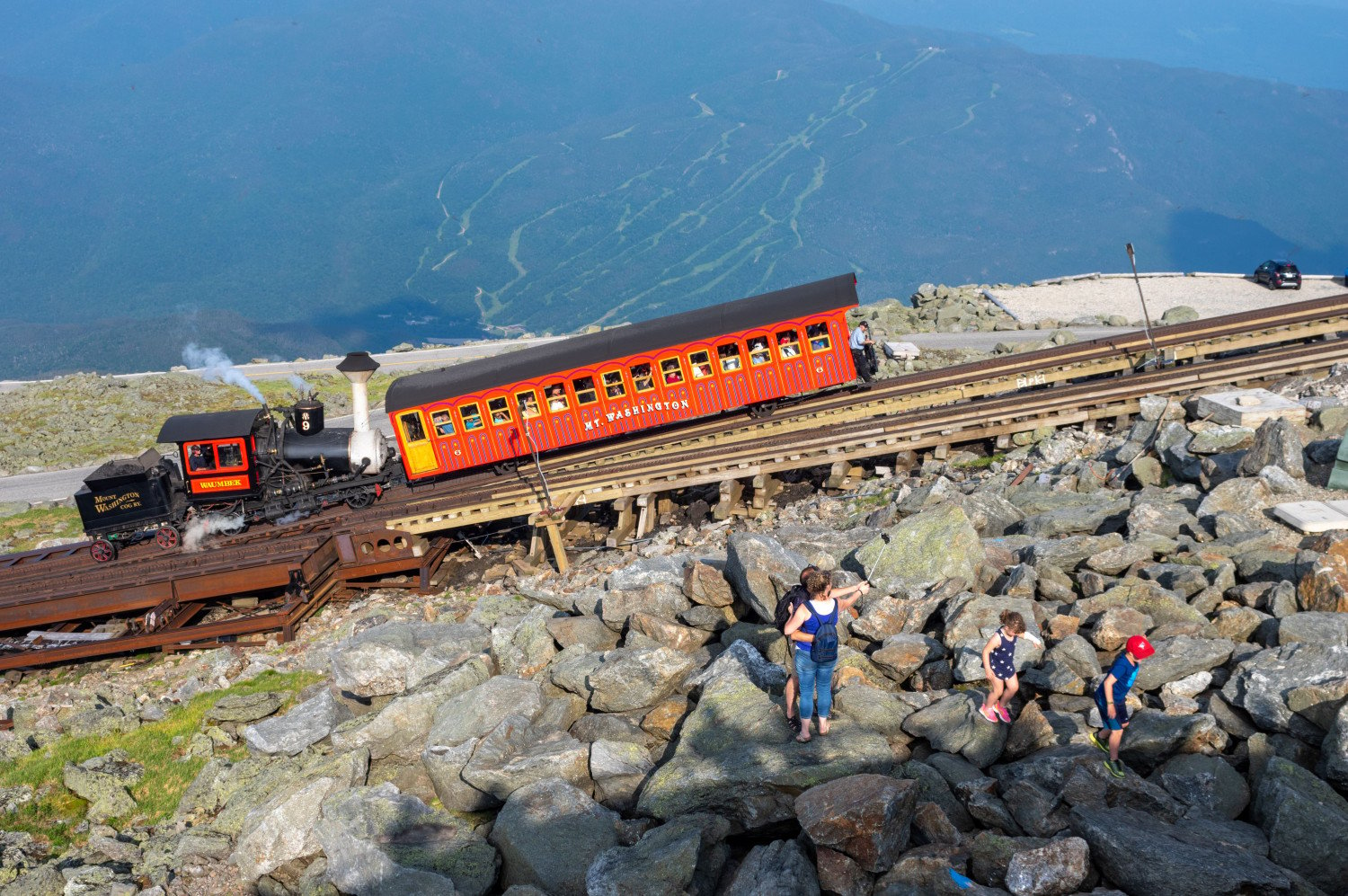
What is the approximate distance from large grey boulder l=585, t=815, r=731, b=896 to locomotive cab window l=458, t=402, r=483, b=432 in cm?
1694

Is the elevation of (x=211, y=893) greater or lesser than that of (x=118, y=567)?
lesser

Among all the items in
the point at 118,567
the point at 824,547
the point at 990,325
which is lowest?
the point at 824,547

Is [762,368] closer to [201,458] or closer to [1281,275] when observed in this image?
[201,458]

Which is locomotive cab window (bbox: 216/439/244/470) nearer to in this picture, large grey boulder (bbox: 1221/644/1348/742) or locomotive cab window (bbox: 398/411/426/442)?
locomotive cab window (bbox: 398/411/426/442)

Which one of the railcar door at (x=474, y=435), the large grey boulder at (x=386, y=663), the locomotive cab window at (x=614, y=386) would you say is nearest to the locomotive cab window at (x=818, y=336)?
the locomotive cab window at (x=614, y=386)

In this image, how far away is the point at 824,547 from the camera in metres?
15.9

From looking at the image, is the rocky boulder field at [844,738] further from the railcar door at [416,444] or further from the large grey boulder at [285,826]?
the railcar door at [416,444]

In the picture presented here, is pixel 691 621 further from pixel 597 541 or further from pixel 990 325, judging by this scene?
pixel 990 325

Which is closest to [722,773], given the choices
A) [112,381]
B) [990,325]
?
[990,325]

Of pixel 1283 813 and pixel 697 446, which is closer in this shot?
pixel 1283 813

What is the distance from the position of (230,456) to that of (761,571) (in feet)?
52.7

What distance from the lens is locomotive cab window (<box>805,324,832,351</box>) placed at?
2473 cm

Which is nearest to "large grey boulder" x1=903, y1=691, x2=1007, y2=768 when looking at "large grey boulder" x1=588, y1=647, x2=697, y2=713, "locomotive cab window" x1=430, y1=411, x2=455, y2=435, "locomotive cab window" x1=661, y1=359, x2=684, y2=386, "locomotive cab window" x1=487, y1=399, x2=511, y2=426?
"large grey boulder" x1=588, y1=647, x2=697, y2=713

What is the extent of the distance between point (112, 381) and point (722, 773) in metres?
52.1
